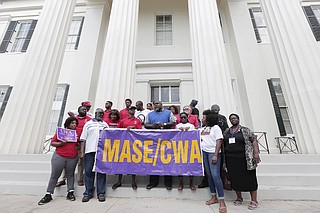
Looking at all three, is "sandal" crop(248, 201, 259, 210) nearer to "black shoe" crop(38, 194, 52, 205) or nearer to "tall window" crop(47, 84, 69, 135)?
"black shoe" crop(38, 194, 52, 205)

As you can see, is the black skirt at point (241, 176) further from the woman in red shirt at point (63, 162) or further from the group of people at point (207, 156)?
the woman in red shirt at point (63, 162)

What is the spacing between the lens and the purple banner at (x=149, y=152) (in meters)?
3.62

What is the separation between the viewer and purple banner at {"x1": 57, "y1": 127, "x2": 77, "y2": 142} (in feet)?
11.1

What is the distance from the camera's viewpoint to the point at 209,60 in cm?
648

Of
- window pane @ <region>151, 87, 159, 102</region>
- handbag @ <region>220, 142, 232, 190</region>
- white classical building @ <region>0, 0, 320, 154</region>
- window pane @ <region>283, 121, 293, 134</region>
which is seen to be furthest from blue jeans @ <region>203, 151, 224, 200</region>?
window pane @ <region>283, 121, 293, 134</region>

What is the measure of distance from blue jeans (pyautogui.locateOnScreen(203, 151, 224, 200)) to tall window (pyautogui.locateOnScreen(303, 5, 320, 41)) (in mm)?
10668

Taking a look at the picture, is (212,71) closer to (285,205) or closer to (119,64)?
(119,64)

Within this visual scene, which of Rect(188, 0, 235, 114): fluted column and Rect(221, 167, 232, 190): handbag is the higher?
Rect(188, 0, 235, 114): fluted column

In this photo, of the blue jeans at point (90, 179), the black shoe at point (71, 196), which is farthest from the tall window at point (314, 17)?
the black shoe at point (71, 196)

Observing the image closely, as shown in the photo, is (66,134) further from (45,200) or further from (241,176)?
(241,176)

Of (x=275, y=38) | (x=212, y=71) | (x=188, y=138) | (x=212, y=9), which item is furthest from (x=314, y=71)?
(x=188, y=138)

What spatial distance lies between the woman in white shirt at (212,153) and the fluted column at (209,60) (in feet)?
8.74

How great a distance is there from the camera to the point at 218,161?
10.4 ft

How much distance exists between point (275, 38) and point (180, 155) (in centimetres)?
554
